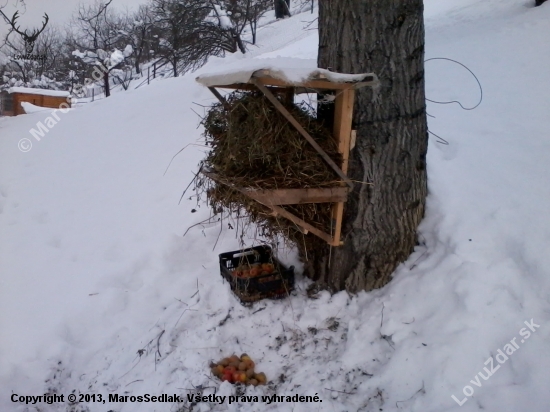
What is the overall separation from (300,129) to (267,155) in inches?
8.4

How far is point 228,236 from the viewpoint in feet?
11.8

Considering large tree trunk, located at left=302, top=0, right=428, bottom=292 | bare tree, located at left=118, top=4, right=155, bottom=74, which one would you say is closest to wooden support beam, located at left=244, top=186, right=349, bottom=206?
large tree trunk, located at left=302, top=0, right=428, bottom=292

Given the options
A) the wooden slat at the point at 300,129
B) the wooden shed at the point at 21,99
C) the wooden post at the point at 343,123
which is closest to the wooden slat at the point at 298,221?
the wooden post at the point at 343,123

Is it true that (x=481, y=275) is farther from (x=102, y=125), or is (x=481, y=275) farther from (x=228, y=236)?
(x=102, y=125)

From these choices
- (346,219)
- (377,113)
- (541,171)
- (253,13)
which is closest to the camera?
(377,113)

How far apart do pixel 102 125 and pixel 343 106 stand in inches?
213

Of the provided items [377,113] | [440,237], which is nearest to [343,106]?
[377,113]

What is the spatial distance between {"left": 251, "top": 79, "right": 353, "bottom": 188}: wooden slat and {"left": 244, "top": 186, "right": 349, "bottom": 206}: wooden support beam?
9cm

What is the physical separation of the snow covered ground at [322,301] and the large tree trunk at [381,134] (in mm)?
175

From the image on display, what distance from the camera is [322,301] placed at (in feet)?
9.20

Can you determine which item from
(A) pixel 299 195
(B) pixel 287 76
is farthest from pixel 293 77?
(A) pixel 299 195

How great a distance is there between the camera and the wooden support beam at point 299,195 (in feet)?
7.23

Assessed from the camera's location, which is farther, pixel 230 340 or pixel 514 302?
pixel 230 340

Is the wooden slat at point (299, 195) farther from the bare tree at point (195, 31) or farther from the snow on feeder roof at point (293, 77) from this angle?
the bare tree at point (195, 31)
